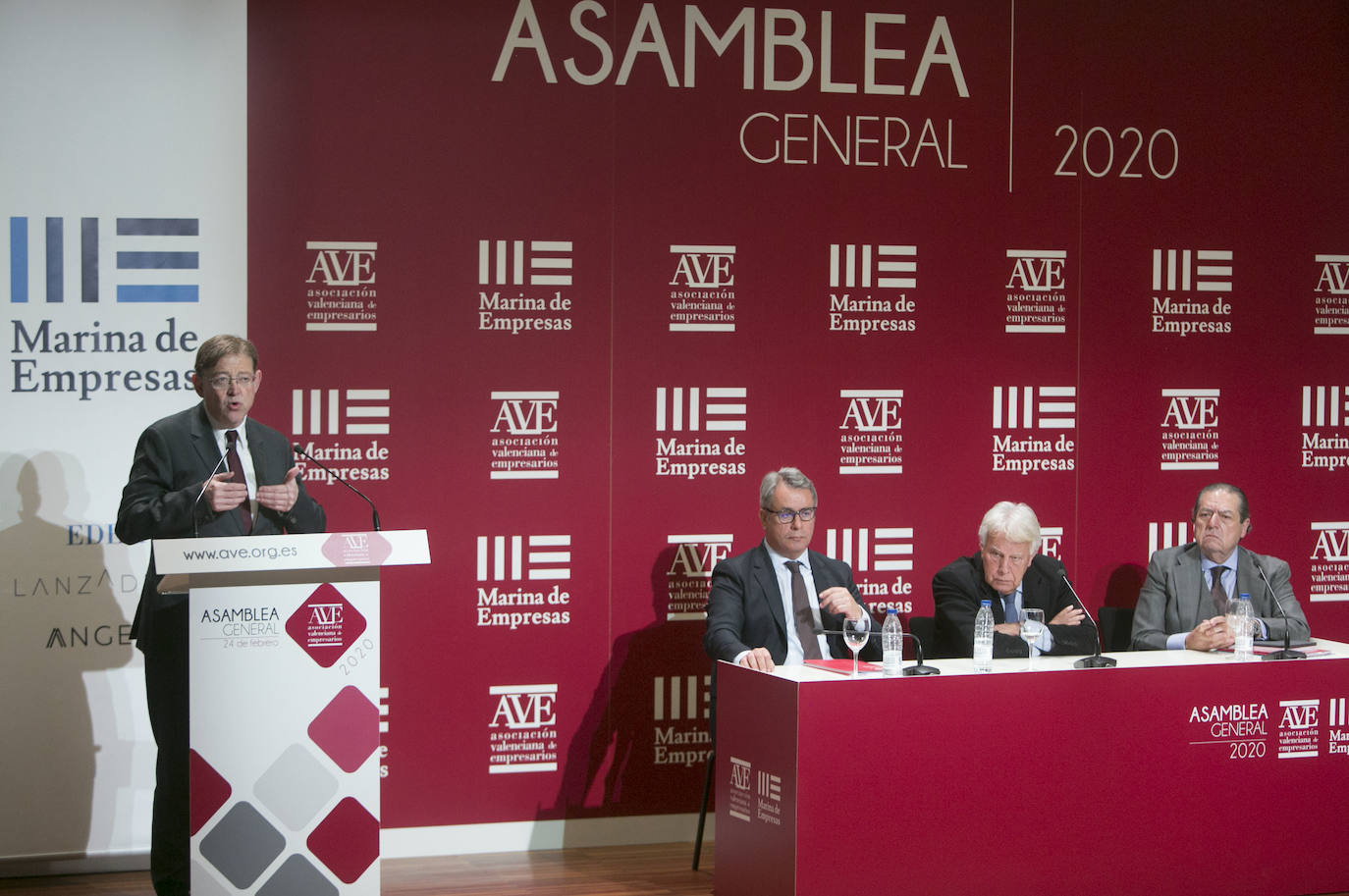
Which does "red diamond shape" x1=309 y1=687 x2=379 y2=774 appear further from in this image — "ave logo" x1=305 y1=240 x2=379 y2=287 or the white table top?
"ave logo" x1=305 y1=240 x2=379 y2=287

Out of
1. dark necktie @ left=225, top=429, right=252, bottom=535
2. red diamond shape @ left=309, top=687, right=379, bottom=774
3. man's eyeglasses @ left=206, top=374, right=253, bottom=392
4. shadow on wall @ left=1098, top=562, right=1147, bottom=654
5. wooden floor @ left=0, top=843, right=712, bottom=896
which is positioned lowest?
wooden floor @ left=0, top=843, right=712, bottom=896

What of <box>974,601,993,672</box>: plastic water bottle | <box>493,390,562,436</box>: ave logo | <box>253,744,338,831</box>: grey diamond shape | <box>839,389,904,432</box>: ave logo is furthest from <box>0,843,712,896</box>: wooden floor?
<box>839,389,904,432</box>: ave logo

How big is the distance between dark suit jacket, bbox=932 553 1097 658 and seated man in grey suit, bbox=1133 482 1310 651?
13.4 inches

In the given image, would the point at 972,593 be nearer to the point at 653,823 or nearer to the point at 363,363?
the point at 653,823

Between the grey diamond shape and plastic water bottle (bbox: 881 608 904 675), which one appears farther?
plastic water bottle (bbox: 881 608 904 675)

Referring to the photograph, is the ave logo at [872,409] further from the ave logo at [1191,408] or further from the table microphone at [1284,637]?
the table microphone at [1284,637]

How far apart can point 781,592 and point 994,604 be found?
→ 2.47 feet

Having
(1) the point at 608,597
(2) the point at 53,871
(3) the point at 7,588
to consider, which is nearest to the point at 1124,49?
(1) the point at 608,597

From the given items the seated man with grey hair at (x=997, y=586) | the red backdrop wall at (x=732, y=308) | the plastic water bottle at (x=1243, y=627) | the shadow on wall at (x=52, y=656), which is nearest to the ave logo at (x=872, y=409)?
the red backdrop wall at (x=732, y=308)

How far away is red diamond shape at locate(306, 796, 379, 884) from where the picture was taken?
3652 millimetres

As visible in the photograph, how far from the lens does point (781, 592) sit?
4711 mm

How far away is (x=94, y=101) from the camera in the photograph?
482 centimetres

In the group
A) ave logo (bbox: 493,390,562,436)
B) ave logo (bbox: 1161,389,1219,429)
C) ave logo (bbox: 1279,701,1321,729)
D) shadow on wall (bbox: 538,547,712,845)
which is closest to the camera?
ave logo (bbox: 1279,701,1321,729)

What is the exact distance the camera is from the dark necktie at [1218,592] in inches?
201
